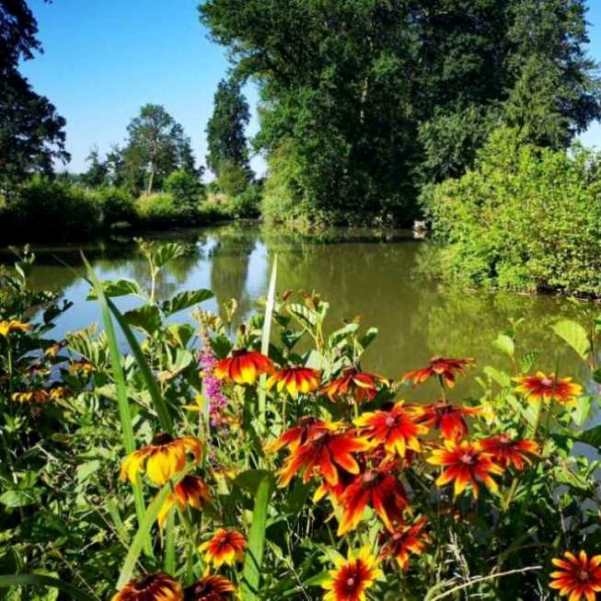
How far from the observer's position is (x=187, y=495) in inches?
30.3

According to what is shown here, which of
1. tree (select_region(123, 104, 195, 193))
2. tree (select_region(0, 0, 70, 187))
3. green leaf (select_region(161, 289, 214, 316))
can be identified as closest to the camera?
green leaf (select_region(161, 289, 214, 316))

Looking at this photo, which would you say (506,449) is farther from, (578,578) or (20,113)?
(20,113)

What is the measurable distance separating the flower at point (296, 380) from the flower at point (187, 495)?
0.23m

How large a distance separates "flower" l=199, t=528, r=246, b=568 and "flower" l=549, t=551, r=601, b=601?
18.1 inches

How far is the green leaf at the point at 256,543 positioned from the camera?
74 centimetres

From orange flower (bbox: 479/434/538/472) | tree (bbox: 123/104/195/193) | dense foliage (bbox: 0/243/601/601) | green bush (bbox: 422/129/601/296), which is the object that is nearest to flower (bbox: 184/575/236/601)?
dense foliage (bbox: 0/243/601/601)

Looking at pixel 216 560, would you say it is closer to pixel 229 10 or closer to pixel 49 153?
pixel 229 10

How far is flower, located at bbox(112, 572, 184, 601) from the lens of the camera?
0.66 meters

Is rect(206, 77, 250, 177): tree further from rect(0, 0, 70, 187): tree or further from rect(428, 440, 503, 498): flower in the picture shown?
rect(428, 440, 503, 498): flower

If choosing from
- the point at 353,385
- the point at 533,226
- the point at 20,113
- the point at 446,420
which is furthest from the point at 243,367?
the point at 20,113

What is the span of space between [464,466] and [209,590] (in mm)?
362

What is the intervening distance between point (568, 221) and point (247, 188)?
34462mm

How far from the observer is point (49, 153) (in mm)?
29031

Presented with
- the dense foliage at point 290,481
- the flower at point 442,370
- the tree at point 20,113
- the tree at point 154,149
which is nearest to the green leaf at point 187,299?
the dense foliage at point 290,481
